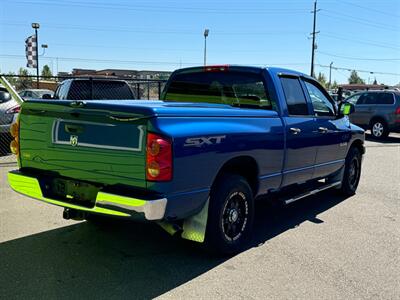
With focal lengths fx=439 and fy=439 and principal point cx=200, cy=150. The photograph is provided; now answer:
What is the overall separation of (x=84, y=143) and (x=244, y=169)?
68.8 inches

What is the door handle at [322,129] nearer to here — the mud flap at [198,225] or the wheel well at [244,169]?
the wheel well at [244,169]

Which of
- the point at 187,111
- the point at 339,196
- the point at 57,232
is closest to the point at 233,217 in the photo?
the point at 187,111

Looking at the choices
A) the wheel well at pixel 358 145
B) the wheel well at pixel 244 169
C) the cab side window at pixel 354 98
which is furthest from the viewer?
the cab side window at pixel 354 98

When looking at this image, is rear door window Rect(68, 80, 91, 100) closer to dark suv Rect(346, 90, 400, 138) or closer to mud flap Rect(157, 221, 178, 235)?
mud flap Rect(157, 221, 178, 235)

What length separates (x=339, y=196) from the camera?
7195 mm

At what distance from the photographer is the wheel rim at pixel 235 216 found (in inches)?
173

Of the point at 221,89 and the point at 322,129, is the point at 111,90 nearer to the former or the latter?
the point at 221,89

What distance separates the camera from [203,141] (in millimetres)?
3795

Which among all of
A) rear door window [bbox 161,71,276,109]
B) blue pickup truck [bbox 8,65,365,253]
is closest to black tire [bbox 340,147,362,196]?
blue pickup truck [bbox 8,65,365,253]

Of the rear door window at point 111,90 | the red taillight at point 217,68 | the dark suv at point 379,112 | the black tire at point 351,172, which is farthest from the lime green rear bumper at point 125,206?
the dark suv at point 379,112

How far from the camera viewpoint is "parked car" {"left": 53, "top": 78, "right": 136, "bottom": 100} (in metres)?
11.3

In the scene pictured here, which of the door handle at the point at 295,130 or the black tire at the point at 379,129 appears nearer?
the door handle at the point at 295,130

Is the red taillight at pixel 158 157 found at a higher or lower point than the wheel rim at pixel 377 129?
higher

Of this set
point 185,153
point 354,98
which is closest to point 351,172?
point 185,153
